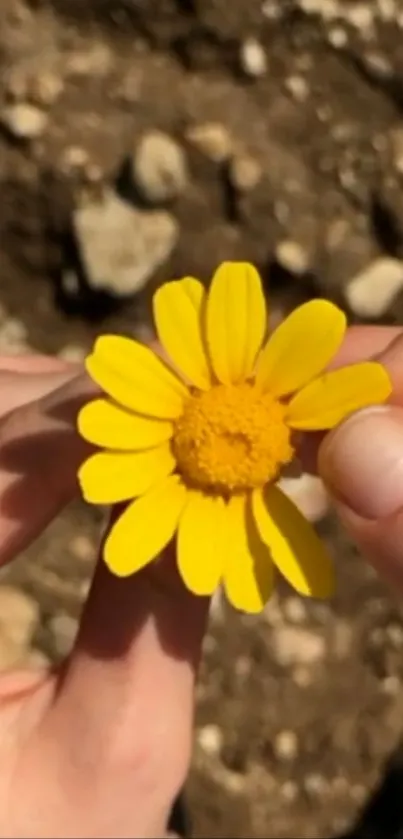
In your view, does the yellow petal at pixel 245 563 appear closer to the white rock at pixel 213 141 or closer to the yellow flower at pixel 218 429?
the yellow flower at pixel 218 429

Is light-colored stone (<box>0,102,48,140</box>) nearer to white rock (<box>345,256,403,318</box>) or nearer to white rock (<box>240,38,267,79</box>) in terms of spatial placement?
white rock (<box>240,38,267,79</box>)

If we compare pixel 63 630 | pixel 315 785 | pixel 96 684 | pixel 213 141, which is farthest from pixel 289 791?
pixel 213 141

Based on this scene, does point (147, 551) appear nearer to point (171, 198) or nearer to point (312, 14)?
point (171, 198)

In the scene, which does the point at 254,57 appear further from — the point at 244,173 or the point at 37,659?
the point at 37,659

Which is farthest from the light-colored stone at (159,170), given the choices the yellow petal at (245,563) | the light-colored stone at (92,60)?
the yellow petal at (245,563)

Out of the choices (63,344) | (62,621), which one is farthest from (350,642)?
(63,344)

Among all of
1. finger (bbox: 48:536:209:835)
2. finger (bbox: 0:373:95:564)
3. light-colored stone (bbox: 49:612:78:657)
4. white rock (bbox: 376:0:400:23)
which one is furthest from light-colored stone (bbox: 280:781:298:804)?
white rock (bbox: 376:0:400:23)

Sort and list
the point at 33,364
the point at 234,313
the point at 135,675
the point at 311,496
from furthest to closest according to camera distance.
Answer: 1. the point at 311,496
2. the point at 33,364
3. the point at 135,675
4. the point at 234,313
